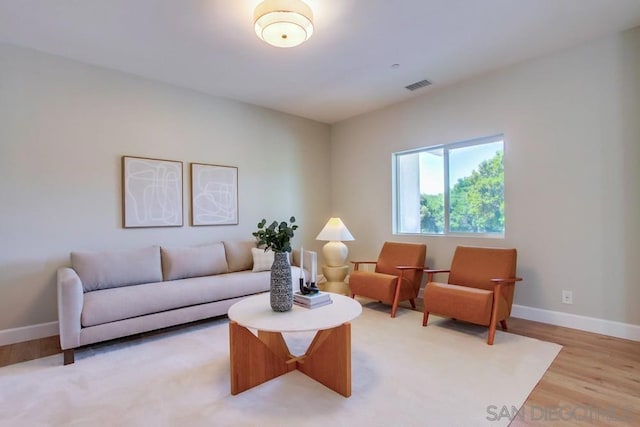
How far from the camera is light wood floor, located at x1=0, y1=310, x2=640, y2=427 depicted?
177 centimetres

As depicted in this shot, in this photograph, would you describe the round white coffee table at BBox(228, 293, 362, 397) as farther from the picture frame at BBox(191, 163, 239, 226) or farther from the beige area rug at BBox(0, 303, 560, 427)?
the picture frame at BBox(191, 163, 239, 226)

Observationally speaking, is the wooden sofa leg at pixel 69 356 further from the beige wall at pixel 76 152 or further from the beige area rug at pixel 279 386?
the beige wall at pixel 76 152

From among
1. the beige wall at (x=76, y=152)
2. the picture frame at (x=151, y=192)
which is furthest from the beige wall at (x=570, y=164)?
the picture frame at (x=151, y=192)

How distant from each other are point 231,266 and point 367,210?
7.41 ft

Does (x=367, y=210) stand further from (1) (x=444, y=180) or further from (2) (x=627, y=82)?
(2) (x=627, y=82)

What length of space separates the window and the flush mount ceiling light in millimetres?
2580

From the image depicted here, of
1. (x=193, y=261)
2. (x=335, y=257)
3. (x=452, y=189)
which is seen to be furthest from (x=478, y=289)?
(x=193, y=261)

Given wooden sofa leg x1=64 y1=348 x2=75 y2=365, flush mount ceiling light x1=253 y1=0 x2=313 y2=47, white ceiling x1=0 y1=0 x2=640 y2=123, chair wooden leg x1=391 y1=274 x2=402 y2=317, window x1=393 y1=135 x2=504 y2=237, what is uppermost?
white ceiling x1=0 y1=0 x2=640 y2=123

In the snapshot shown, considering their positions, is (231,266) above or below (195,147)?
below

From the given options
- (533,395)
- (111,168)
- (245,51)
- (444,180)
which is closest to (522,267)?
(444,180)

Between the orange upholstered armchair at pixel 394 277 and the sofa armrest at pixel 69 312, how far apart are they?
8.89 ft

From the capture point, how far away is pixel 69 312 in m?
2.49

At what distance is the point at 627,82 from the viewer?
9.45ft

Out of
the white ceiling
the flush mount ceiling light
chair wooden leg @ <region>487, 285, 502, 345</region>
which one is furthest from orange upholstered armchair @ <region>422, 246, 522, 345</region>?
the flush mount ceiling light
